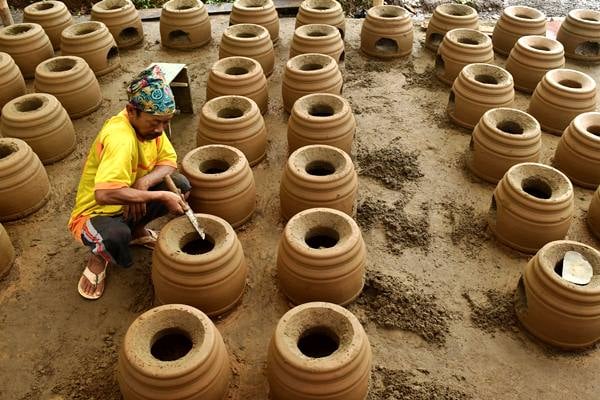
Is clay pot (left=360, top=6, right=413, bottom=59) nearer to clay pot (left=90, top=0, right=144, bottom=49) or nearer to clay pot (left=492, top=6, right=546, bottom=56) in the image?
clay pot (left=492, top=6, right=546, bottom=56)

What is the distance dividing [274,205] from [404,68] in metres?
3.26

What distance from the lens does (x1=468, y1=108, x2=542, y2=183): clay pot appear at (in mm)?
4879

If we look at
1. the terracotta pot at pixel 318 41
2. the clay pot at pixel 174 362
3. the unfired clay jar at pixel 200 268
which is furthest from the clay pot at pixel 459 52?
the clay pot at pixel 174 362

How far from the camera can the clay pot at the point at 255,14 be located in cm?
702

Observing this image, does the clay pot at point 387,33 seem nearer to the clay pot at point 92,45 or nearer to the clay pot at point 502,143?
the clay pot at point 502,143

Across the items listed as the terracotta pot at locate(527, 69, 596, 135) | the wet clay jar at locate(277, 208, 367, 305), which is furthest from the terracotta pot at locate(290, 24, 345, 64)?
the wet clay jar at locate(277, 208, 367, 305)

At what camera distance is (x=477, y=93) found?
561cm

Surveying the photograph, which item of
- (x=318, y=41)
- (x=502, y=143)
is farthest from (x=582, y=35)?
(x=318, y=41)

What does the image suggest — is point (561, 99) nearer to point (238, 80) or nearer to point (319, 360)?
point (238, 80)

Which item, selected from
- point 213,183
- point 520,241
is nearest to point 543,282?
point 520,241

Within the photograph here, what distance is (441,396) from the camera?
3402 mm

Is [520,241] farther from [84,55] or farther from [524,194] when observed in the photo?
[84,55]

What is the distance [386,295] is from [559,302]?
1208 mm

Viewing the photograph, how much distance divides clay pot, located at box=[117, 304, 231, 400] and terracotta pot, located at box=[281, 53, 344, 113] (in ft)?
10.5
